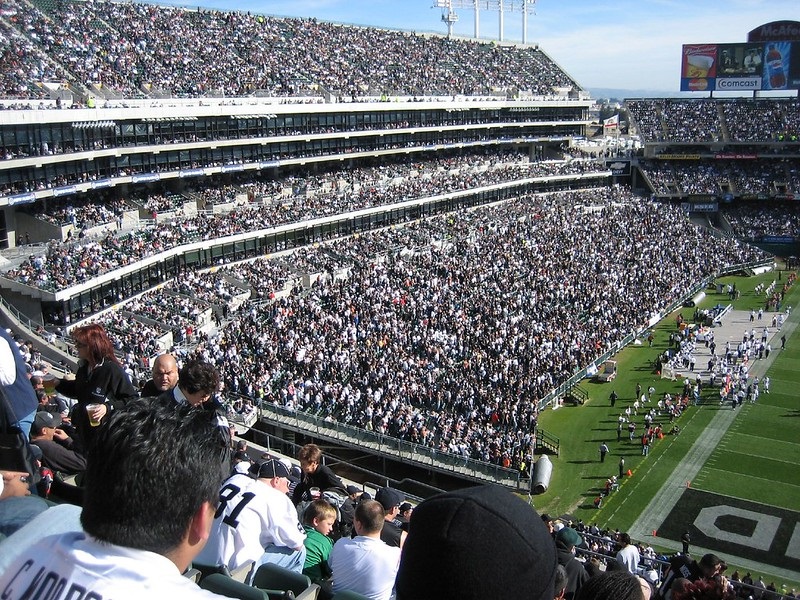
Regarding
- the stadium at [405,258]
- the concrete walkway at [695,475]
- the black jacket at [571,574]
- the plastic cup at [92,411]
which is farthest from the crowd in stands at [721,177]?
the plastic cup at [92,411]

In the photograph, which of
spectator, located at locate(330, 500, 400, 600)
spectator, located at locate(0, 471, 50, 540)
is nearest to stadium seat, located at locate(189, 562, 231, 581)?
spectator, located at locate(330, 500, 400, 600)

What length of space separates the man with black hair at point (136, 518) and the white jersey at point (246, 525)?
2491mm

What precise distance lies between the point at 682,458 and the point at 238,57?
122 feet

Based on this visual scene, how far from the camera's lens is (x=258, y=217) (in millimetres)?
39500

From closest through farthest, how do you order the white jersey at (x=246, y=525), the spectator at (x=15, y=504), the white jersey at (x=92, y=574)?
the white jersey at (x=92, y=574) → the spectator at (x=15, y=504) → the white jersey at (x=246, y=525)

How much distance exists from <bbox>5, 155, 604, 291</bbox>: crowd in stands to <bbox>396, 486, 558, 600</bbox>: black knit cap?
27.4m

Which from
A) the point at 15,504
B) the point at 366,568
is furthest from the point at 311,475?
the point at 15,504

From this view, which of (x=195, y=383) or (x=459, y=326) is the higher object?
(x=195, y=383)

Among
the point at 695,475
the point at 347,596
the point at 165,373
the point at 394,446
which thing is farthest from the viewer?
the point at 695,475

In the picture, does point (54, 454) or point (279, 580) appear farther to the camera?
point (54, 454)

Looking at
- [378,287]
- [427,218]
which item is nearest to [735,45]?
[427,218]

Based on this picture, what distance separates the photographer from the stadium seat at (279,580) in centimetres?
481

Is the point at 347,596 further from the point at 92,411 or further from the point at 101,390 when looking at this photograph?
the point at 101,390

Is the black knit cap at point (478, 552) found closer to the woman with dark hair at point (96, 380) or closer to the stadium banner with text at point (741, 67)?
the woman with dark hair at point (96, 380)
